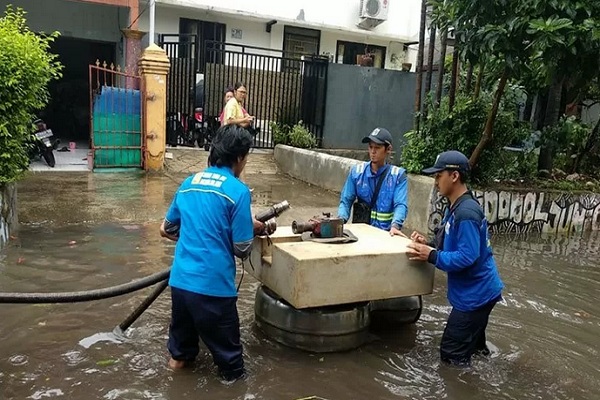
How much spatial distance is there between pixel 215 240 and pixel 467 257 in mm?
1649

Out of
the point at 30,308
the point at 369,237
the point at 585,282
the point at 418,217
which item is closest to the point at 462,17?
the point at 418,217

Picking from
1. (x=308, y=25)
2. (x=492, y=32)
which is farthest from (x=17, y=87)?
(x=308, y=25)

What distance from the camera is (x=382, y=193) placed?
490 cm

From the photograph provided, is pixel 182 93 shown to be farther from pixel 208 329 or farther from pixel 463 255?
pixel 463 255

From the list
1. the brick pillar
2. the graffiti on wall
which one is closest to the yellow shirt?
the graffiti on wall

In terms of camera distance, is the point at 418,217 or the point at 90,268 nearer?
the point at 90,268

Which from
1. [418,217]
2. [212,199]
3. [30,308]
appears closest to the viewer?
[212,199]

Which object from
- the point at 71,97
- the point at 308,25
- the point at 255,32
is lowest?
the point at 71,97

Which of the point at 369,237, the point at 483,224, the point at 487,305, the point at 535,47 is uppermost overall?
the point at 535,47

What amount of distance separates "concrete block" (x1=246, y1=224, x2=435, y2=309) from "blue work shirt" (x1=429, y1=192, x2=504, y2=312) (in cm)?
25

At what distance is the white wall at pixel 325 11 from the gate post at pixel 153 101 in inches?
149

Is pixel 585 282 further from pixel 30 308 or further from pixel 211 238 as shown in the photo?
pixel 30 308

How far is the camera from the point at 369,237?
4.31 metres

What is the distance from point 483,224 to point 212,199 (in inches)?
72.1
